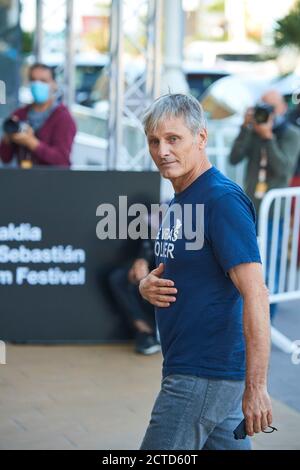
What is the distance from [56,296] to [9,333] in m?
0.44

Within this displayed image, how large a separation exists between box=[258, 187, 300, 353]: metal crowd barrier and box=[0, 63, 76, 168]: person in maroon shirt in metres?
1.65

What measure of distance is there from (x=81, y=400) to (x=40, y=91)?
9.20 ft

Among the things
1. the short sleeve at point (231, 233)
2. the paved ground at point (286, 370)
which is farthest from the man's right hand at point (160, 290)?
the paved ground at point (286, 370)

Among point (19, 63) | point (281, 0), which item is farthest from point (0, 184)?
point (281, 0)

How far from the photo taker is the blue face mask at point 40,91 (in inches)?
287

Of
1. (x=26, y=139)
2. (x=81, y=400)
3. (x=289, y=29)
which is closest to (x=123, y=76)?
(x=26, y=139)

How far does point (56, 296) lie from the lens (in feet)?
22.2

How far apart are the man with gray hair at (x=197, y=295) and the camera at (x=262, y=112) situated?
4594 millimetres

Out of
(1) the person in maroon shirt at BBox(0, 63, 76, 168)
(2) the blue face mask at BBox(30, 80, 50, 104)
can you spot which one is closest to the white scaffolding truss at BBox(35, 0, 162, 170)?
(1) the person in maroon shirt at BBox(0, 63, 76, 168)

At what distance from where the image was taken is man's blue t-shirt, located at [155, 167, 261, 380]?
9.84ft

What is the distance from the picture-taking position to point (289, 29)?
79.9ft
